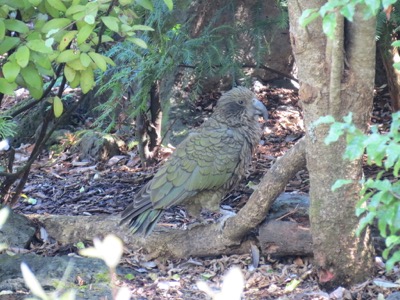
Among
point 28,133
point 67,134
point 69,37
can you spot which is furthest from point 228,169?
point 28,133

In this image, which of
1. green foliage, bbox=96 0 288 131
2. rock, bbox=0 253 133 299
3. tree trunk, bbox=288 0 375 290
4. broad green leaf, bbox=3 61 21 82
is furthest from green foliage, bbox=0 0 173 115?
green foliage, bbox=96 0 288 131

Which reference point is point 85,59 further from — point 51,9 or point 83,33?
point 51,9

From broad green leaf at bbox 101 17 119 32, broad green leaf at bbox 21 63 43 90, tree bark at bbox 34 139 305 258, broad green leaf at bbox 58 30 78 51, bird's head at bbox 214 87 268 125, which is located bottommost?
tree bark at bbox 34 139 305 258

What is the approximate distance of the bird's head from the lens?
579cm

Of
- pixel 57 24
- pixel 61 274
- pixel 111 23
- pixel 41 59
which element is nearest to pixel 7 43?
pixel 41 59

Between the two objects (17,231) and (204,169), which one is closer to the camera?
(204,169)

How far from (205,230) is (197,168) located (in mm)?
517

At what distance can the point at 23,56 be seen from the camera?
3932 millimetres

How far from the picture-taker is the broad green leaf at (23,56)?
3918mm

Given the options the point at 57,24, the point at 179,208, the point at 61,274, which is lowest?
the point at 61,274

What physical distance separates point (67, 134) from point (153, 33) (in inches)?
118

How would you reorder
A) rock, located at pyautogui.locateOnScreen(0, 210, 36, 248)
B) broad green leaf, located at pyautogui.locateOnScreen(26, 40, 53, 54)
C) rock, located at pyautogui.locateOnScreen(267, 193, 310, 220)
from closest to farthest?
broad green leaf, located at pyautogui.locateOnScreen(26, 40, 53, 54) → rock, located at pyautogui.locateOnScreen(267, 193, 310, 220) → rock, located at pyautogui.locateOnScreen(0, 210, 36, 248)

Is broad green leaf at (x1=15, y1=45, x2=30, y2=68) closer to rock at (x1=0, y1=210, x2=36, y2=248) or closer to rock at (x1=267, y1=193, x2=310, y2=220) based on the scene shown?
rock at (x1=0, y1=210, x2=36, y2=248)

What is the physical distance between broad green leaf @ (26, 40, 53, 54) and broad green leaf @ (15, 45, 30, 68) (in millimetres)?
37
